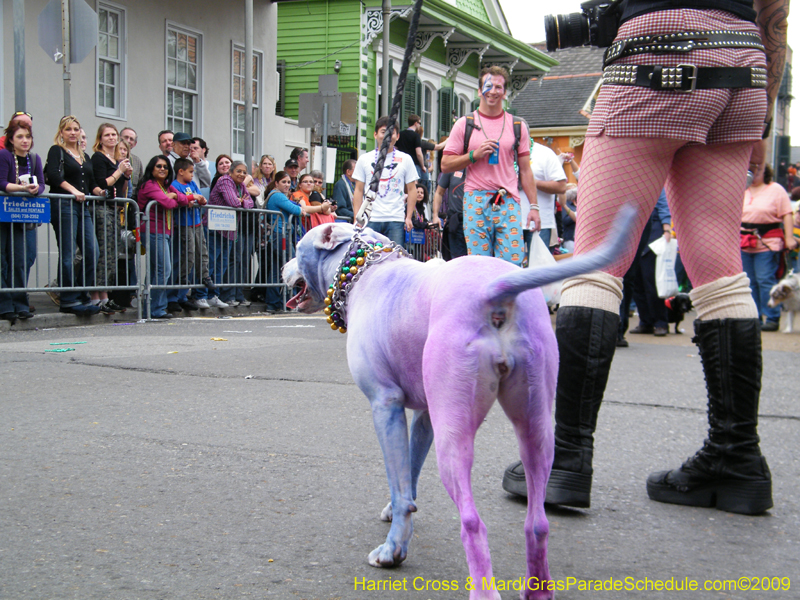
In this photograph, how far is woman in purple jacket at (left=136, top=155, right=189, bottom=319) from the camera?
990 cm

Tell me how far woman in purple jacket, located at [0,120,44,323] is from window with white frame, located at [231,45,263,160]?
859 centimetres

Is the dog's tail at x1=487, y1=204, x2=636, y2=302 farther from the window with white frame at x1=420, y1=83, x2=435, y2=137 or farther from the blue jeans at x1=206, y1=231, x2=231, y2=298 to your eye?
the window with white frame at x1=420, y1=83, x2=435, y2=137

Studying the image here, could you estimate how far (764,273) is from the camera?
1096cm

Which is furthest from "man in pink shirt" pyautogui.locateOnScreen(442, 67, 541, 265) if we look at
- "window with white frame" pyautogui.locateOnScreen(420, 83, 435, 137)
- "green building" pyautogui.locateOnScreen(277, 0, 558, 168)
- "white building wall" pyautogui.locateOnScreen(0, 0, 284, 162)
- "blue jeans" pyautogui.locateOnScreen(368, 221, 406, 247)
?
"window with white frame" pyautogui.locateOnScreen(420, 83, 435, 137)

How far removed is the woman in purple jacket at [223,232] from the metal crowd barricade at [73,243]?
1.23m

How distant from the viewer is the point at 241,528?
2.71m

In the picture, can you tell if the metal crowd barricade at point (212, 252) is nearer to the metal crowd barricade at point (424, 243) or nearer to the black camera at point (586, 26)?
the metal crowd barricade at point (424, 243)

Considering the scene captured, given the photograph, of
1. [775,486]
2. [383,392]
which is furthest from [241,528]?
[775,486]

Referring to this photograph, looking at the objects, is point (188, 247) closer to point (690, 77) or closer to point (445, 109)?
point (690, 77)

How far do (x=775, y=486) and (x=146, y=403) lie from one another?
10.1 feet

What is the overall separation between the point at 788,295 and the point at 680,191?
26.8 ft

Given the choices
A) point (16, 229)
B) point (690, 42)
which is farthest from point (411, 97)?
point (690, 42)

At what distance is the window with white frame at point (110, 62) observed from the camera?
45.4ft

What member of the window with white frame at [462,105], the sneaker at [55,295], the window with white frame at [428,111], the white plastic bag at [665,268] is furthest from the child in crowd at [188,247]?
the window with white frame at [462,105]
